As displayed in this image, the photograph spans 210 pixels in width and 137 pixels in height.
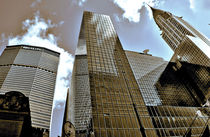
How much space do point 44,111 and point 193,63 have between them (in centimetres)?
9961

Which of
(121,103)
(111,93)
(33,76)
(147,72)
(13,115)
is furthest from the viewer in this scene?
A: (33,76)

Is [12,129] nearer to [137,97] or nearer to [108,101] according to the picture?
[108,101]

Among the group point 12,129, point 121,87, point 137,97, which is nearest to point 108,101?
point 121,87

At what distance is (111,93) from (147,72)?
35.1 meters

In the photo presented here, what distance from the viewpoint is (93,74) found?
131ft

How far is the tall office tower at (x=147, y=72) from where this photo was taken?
5335 cm

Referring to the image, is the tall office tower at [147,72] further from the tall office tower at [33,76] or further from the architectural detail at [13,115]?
the tall office tower at [33,76]

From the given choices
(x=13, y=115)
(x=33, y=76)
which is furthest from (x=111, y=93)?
(x=33, y=76)

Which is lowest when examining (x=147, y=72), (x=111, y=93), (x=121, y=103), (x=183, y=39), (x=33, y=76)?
(x=121, y=103)

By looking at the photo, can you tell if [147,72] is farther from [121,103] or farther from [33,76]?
[33,76]

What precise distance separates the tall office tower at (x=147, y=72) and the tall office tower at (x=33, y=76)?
71.4m

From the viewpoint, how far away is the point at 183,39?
251ft

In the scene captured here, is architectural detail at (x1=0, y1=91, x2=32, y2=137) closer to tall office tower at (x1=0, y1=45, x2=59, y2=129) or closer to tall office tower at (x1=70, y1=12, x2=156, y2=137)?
tall office tower at (x1=70, y1=12, x2=156, y2=137)

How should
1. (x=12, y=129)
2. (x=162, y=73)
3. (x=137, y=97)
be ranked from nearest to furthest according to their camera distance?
(x=12, y=129), (x=137, y=97), (x=162, y=73)
